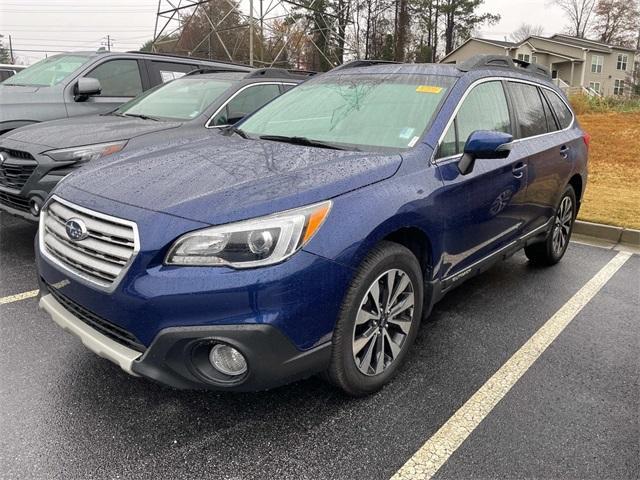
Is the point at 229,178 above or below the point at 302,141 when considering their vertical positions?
below

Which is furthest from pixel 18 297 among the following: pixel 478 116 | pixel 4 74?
pixel 4 74

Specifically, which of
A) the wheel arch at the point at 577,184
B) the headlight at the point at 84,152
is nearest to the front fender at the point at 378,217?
the wheel arch at the point at 577,184

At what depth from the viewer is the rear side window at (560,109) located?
4.61 meters

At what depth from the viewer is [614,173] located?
10492 mm

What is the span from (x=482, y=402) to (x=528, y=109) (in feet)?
8.11

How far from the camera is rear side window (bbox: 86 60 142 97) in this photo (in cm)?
657

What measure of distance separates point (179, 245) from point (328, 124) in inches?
60.8

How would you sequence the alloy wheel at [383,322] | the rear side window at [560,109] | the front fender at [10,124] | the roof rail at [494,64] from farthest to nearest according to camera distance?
the front fender at [10,124]
the rear side window at [560,109]
the roof rail at [494,64]
the alloy wheel at [383,322]

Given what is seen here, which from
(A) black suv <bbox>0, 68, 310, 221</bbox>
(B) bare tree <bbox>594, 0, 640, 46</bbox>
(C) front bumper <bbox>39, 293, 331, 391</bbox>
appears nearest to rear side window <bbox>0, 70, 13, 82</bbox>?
(A) black suv <bbox>0, 68, 310, 221</bbox>

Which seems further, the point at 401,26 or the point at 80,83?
the point at 401,26

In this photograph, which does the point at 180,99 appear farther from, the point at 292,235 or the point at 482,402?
the point at 482,402

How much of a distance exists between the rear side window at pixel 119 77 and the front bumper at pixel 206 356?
5167mm

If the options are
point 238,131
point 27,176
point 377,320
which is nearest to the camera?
point 377,320

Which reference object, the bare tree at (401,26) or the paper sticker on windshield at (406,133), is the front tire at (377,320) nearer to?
the paper sticker on windshield at (406,133)
